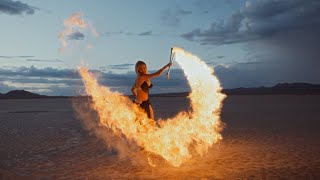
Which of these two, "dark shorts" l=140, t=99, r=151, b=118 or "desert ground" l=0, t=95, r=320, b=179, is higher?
"dark shorts" l=140, t=99, r=151, b=118

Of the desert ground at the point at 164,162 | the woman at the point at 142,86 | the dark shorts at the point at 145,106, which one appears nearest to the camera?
the desert ground at the point at 164,162

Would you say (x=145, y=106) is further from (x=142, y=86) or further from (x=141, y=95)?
(x=142, y=86)

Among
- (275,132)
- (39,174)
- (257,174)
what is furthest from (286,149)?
(39,174)

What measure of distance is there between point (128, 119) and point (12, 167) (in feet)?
11.5

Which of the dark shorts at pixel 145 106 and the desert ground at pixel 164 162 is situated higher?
the dark shorts at pixel 145 106

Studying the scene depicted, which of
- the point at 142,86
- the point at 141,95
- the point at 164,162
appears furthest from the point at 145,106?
the point at 164,162

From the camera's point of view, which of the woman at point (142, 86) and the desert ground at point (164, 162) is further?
the woman at point (142, 86)

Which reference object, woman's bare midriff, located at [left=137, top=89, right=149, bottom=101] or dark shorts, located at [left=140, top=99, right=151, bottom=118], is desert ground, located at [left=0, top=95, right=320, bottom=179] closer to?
dark shorts, located at [left=140, top=99, right=151, bottom=118]

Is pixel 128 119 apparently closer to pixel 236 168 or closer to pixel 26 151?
pixel 236 168

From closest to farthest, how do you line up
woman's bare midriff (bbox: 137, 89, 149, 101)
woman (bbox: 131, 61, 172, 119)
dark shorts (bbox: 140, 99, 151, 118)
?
1. woman (bbox: 131, 61, 172, 119)
2. woman's bare midriff (bbox: 137, 89, 149, 101)
3. dark shorts (bbox: 140, 99, 151, 118)

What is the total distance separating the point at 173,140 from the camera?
36.3 feet

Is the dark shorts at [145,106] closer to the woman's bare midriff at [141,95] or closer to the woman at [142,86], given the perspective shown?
the woman at [142,86]

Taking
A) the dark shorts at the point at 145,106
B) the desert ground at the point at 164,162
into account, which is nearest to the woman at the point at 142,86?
the dark shorts at the point at 145,106

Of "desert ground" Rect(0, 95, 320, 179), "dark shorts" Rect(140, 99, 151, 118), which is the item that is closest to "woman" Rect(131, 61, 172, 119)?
"dark shorts" Rect(140, 99, 151, 118)
